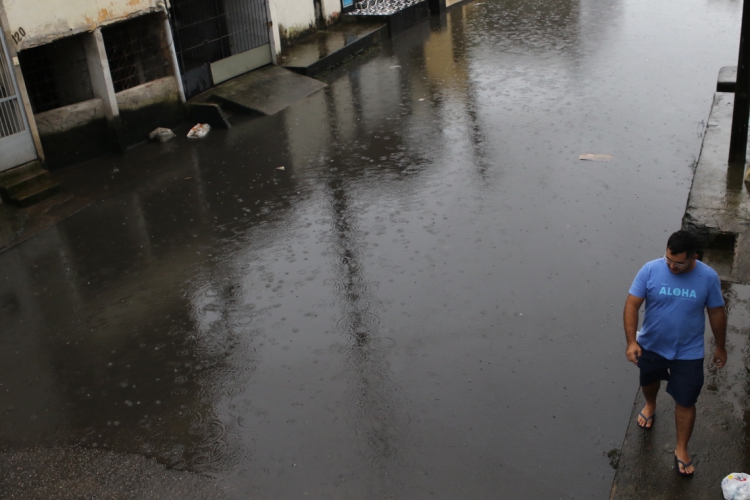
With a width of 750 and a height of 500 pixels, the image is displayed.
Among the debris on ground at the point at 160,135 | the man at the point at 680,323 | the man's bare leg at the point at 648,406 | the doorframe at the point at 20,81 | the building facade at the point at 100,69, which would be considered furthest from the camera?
the debris on ground at the point at 160,135

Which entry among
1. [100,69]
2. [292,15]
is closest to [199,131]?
[100,69]

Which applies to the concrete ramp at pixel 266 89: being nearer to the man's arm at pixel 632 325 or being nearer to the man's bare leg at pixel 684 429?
the man's arm at pixel 632 325

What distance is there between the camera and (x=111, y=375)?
641 cm

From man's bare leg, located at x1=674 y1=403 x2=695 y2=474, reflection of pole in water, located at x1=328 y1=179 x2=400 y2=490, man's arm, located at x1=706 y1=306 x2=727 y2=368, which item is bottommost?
reflection of pole in water, located at x1=328 y1=179 x2=400 y2=490

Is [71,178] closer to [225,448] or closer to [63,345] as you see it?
[63,345]

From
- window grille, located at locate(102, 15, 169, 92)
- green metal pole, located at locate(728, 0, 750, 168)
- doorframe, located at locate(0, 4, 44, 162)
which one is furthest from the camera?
window grille, located at locate(102, 15, 169, 92)

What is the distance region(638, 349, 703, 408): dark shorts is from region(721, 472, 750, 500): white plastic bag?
484 mm

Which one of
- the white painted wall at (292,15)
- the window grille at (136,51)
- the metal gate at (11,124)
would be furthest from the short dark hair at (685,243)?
the white painted wall at (292,15)

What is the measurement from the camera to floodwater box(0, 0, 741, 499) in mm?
5332

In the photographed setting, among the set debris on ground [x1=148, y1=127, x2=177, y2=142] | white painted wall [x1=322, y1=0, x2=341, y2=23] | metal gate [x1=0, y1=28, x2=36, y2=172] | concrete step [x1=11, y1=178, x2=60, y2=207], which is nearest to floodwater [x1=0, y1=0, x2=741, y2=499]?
debris on ground [x1=148, y1=127, x2=177, y2=142]

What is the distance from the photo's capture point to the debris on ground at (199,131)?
12.6 meters

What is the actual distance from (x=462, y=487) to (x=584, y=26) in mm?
16407

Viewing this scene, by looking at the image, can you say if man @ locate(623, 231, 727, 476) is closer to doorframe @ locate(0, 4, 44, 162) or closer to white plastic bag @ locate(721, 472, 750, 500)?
white plastic bag @ locate(721, 472, 750, 500)

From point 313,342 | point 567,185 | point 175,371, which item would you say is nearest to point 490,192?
point 567,185
